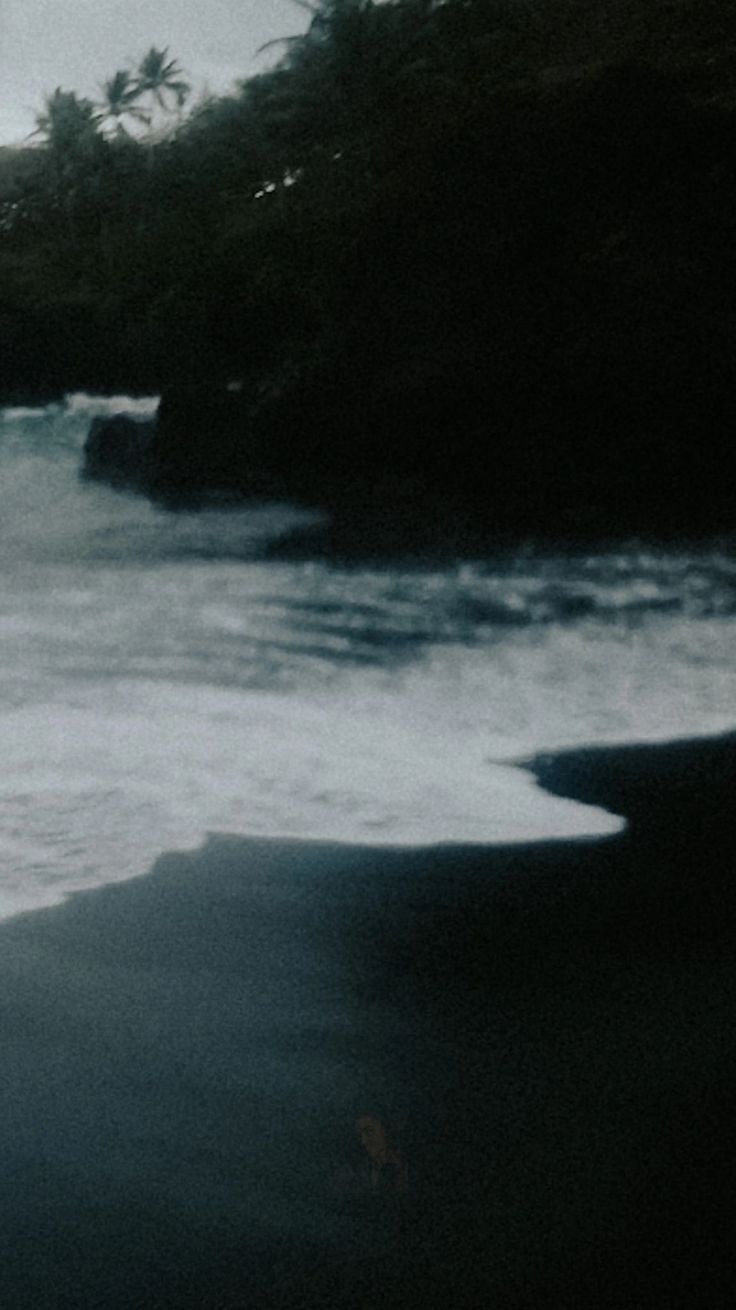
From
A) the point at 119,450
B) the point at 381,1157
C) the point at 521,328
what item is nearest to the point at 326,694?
the point at 381,1157

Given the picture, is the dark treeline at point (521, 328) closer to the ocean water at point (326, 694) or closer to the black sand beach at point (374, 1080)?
the ocean water at point (326, 694)

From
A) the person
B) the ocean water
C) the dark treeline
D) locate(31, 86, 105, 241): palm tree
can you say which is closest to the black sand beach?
the person

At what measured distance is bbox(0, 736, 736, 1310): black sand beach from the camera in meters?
1.46

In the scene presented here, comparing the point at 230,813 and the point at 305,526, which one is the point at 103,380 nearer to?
the point at 305,526

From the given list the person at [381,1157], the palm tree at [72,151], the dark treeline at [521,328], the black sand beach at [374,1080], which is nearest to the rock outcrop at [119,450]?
the dark treeline at [521,328]

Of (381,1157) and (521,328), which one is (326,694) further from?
(521,328)

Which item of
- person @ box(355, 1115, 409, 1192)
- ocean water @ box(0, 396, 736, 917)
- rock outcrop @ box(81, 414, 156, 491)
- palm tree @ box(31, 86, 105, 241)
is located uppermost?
palm tree @ box(31, 86, 105, 241)

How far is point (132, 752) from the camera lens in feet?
11.8

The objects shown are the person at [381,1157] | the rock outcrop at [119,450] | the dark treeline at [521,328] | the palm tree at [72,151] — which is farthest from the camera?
the palm tree at [72,151]

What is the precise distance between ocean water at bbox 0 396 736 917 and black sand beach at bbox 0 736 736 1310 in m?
0.22

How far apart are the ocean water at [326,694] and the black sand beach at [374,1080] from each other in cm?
22

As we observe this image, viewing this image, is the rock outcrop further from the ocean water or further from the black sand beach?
the black sand beach

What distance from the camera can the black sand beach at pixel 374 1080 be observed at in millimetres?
1462

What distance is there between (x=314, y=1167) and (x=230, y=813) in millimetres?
1469
